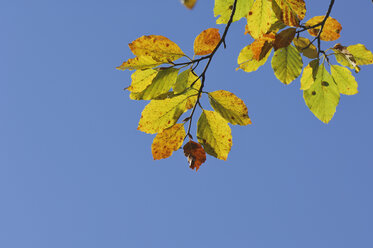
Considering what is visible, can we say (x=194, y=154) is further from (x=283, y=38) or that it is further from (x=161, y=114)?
(x=283, y=38)

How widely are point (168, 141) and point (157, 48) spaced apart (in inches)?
7.7

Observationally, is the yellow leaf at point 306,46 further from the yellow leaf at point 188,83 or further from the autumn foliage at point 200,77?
the yellow leaf at point 188,83

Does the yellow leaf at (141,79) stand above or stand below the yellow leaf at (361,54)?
below

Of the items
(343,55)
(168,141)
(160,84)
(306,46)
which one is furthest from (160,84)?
(343,55)

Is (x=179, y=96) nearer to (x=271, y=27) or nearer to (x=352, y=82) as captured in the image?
(x=271, y=27)

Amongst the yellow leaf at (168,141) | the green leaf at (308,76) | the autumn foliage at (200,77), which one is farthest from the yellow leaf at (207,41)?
the green leaf at (308,76)

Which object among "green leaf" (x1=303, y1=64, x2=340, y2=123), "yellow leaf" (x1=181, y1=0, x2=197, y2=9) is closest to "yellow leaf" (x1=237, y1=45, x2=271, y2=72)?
"green leaf" (x1=303, y1=64, x2=340, y2=123)

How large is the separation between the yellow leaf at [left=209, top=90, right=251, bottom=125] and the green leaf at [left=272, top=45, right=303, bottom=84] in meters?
0.16

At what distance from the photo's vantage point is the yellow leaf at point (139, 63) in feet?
2.34

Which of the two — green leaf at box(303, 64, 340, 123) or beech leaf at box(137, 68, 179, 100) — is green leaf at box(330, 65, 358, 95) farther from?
beech leaf at box(137, 68, 179, 100)

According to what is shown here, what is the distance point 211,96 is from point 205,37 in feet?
0.40

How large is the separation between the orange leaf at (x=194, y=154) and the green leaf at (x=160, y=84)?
0.13 m

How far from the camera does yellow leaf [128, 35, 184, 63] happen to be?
0.72 m

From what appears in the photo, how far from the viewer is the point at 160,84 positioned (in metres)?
0.75
